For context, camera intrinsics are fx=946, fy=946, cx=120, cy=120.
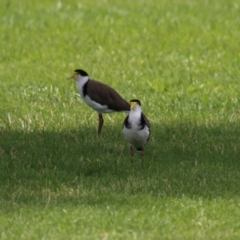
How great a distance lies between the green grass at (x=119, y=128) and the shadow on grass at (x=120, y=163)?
2cm

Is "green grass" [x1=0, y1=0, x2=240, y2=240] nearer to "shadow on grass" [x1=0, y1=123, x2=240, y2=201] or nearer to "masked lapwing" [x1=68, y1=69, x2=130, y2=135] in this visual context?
"shadow on grass" [x1=0, y1=123, x2=240, y2=201]

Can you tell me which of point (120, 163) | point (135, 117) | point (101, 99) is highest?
point (135, 117)

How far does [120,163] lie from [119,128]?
1642 millimetres

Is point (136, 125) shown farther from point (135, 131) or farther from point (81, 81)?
point (81, 81)

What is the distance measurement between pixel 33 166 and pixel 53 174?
44 centimetres

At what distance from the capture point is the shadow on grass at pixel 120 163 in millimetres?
10129

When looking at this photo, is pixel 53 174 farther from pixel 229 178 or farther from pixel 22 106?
pixel 22 106

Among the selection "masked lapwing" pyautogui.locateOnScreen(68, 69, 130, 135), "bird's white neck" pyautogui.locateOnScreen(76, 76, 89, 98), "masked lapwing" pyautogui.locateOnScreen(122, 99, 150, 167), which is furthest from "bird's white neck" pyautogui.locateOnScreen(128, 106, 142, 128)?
"bird's white neck" pyautogui.locateOnScreen(76, 76, 89, 98)

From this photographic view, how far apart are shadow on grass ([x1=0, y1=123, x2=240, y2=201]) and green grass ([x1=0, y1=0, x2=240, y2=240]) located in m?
0.02

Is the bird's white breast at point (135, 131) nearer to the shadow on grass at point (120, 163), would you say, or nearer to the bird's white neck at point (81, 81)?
Answer: the shadow on grass at point (120, 163)

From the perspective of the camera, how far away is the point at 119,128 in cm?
1266

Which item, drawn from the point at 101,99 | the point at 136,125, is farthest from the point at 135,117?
the point at 101,99

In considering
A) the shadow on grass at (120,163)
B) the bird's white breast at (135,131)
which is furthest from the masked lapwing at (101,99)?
the bird's white breast at (135,131)

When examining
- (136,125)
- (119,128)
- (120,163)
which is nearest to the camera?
(136,125)
